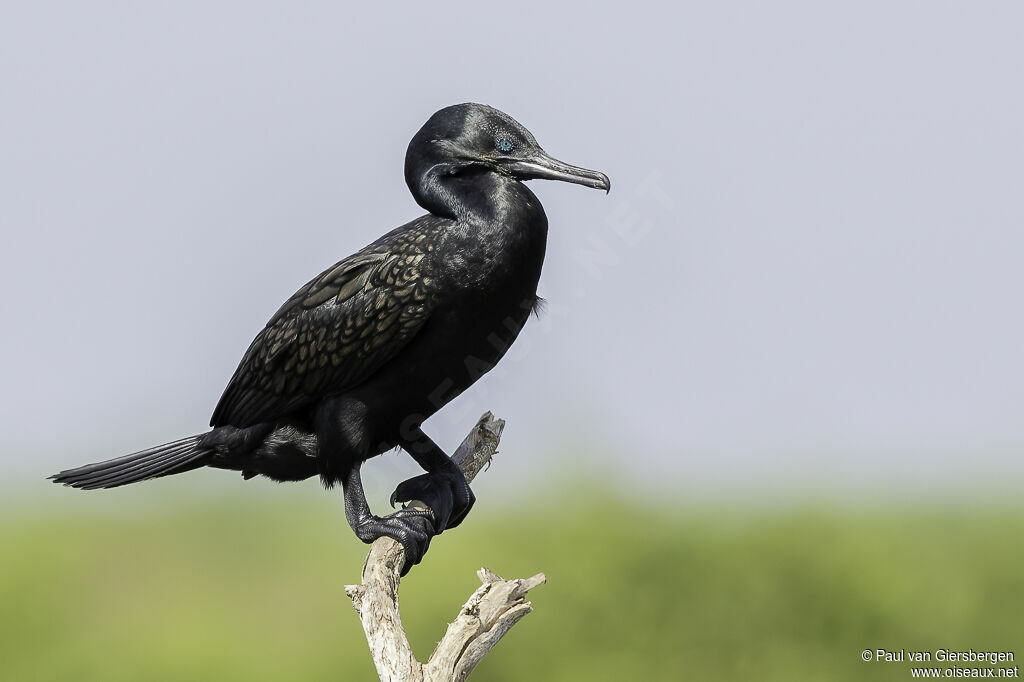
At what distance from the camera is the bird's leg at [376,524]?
3.66 meters

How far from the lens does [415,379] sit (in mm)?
3516

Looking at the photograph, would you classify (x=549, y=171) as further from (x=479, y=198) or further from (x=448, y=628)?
(x=448, y=628)

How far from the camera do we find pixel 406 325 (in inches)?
135

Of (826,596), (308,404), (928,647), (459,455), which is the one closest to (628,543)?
(826,596)

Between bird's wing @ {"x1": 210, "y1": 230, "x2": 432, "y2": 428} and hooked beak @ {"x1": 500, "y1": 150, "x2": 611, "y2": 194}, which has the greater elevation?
hooked beak @ {"x1": 500, "y1": 150, "x2": 611, "y2": 194}

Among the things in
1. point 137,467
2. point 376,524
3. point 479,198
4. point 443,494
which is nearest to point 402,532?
point 376,524

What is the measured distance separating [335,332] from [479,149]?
764mm

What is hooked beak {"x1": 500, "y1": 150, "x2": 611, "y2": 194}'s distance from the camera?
3.39 m


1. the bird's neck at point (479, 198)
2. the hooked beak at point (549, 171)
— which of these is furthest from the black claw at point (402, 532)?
the hooked beak at point (549, 171)
